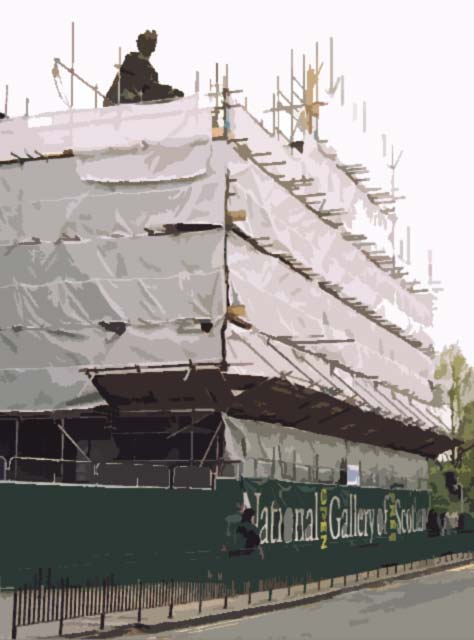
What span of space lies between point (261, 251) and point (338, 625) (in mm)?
22071

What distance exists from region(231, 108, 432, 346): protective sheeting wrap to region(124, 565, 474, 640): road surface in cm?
1518

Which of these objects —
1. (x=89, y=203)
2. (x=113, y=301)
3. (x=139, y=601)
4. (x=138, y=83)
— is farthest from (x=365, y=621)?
(x=138, y=83)

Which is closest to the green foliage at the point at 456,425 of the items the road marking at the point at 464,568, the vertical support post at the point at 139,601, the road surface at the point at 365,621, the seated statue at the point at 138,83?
the road marking at the point at 464,568

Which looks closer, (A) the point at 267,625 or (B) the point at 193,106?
(A) the point at 267,625

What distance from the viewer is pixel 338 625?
69.0 ft

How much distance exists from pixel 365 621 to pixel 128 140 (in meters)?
22.6

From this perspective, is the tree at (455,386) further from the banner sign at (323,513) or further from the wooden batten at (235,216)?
the wooden batten at (235,216)

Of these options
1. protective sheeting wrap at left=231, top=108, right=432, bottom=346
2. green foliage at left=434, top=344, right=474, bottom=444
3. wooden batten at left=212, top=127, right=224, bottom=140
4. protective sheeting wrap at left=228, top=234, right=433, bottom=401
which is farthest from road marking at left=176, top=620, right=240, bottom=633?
→ green foliage at left=434, top=344, right=474, bottom=444

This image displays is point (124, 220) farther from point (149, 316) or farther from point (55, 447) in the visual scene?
point (55, 447)

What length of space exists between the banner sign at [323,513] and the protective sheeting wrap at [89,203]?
8980mm

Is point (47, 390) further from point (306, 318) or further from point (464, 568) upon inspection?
point (464, 568)

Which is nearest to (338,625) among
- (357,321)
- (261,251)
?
(261,251)

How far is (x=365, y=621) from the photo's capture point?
860 inches

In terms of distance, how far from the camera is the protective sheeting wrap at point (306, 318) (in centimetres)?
4019
